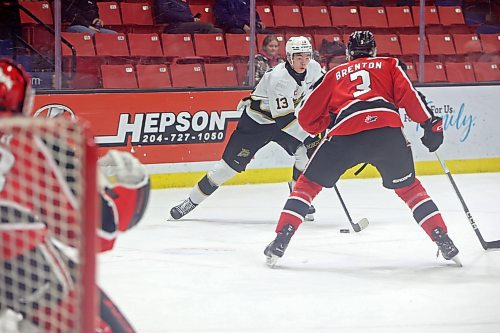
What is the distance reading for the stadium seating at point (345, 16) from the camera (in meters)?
8.19

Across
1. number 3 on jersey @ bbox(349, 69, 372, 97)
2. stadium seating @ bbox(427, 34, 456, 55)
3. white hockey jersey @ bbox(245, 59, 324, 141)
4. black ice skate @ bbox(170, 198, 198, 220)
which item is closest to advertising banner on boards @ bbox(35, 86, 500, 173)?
stadium seating @ bbox(427, 34, 456, 55)

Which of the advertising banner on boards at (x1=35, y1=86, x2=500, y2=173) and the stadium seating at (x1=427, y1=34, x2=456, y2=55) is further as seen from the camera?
the stadium seating at (x1=427, y1=34, x2=456, y2=55)

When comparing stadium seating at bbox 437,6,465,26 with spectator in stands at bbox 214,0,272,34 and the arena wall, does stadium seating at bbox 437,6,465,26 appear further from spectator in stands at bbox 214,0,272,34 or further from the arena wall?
spectator in stands at bbox 214,0,272,34

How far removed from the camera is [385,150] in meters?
4.50

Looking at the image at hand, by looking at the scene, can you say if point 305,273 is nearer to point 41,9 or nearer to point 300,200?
point 300,200

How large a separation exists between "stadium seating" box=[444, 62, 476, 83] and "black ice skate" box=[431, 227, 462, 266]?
377 centimetres

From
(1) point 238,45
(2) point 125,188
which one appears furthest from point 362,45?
(1) point 238,45

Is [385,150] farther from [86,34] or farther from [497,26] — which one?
[497,26]

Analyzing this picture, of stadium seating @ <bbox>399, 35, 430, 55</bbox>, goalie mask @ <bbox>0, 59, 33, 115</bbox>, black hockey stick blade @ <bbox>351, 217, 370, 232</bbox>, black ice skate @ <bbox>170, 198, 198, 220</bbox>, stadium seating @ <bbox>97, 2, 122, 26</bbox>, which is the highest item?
goalie mask @ <bbox>0, 59, 33, 115</bbox>

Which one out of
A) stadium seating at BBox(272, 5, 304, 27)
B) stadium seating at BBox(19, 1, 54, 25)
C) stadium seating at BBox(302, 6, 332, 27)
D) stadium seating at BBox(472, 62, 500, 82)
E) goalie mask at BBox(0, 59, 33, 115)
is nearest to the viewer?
goalie mask at BBox(0, 59, 33, 115)

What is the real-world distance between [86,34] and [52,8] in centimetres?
34

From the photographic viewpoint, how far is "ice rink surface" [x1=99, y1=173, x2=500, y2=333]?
3697mm

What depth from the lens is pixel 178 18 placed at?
756cm

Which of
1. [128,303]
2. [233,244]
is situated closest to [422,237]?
[233,244]
